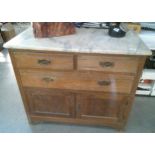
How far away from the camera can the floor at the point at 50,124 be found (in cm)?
153

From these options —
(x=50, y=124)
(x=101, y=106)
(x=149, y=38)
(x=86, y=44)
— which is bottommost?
(x=50, y=124)

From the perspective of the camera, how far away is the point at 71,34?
119cm

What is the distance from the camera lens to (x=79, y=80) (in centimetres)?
117

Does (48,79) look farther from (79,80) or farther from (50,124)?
(50,124)

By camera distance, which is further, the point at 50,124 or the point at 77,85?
the point at 50,124

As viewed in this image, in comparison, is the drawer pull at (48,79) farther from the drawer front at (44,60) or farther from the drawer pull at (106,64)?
the drawer pull at (106,64)

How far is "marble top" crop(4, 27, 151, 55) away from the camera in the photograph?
3.26 ft

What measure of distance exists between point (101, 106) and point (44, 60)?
606 millimetres

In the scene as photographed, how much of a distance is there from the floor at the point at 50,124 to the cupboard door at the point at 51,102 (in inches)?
7.2

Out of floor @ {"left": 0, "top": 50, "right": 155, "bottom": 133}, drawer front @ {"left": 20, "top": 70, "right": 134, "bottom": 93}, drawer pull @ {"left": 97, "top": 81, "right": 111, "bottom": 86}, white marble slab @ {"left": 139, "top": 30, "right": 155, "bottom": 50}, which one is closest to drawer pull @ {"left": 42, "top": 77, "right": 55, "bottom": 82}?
drawer front @ {"left": 20, "top": 70, "right": 134, "bottom": 93}

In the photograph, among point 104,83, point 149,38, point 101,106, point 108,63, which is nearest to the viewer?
point 108,63

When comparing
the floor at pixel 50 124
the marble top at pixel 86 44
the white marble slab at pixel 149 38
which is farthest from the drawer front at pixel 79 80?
the white marble slab at pixel 149 38

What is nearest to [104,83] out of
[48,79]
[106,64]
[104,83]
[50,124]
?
[104,83]

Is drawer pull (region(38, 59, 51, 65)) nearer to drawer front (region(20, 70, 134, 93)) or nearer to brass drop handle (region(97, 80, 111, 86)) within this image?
drawer front (region(20, 70, 134, 93))
